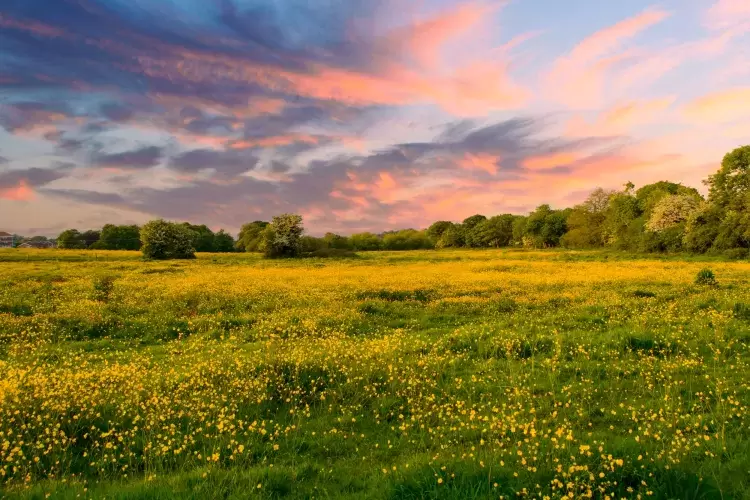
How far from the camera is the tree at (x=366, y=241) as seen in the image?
139375 mm

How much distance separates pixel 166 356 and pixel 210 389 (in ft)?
15.3

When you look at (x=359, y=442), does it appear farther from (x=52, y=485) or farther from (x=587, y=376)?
(x=587, y=376)

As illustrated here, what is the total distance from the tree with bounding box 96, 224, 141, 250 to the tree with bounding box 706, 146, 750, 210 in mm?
112049

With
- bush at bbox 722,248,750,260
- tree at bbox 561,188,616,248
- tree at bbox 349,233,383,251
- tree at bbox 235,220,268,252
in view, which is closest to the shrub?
tree at bbox 235,220,268,252

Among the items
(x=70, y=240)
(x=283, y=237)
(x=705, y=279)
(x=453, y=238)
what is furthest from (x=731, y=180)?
(x=70, y=240)

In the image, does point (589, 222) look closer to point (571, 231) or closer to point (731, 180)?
point (571, 231)

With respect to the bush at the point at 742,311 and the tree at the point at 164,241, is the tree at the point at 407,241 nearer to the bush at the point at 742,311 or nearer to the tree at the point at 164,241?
the tree at the point at 164,241

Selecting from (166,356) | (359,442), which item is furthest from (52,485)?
(166,356)

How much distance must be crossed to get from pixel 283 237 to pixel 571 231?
256 ft

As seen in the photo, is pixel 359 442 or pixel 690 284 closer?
pixel 359 442

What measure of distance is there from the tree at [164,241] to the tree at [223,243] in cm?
3902

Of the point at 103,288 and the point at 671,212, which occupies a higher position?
the point at 671,212

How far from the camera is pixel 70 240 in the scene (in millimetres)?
102000

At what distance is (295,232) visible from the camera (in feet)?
222
